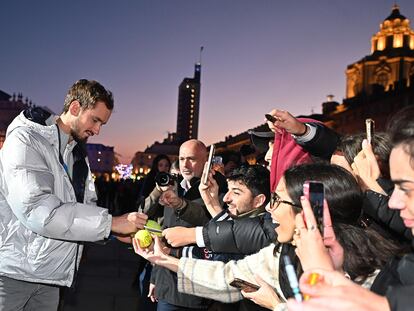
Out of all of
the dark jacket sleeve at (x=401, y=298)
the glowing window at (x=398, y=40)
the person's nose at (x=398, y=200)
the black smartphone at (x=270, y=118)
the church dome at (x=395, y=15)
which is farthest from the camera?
the church dome at (x=395, y=15)

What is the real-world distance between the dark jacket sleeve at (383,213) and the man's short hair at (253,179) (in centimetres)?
122

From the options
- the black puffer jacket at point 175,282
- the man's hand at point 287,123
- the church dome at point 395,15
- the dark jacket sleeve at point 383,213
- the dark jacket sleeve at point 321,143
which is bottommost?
the black puffer jacket at point 175,282

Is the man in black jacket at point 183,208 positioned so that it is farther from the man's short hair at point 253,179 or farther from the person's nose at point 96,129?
the person's nose at point 96,129

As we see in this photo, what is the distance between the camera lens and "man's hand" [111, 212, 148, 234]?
10.5 ft

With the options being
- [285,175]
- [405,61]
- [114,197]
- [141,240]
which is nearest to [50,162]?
[141,240]

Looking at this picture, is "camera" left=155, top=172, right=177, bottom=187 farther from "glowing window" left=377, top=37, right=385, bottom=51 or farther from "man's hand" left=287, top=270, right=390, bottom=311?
"glowing window" left=377, top=37, right=385, bottom=51

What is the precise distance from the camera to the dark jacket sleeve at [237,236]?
3068 mm

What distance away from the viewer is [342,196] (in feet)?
8.02

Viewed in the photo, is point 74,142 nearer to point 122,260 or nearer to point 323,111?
point 122,260

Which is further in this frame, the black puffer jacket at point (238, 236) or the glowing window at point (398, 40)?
the glowing window at point (398, 40)

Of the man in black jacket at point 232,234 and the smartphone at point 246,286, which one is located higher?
the man in black jacket at point 232,234

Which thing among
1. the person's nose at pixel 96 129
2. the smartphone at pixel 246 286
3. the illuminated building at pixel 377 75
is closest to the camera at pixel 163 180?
the person's nose at pixel 96 129

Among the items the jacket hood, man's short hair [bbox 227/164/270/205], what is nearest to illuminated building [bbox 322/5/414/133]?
man's short hair [bbox 227/164/270/205]

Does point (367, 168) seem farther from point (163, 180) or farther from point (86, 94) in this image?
point (86, 94)
